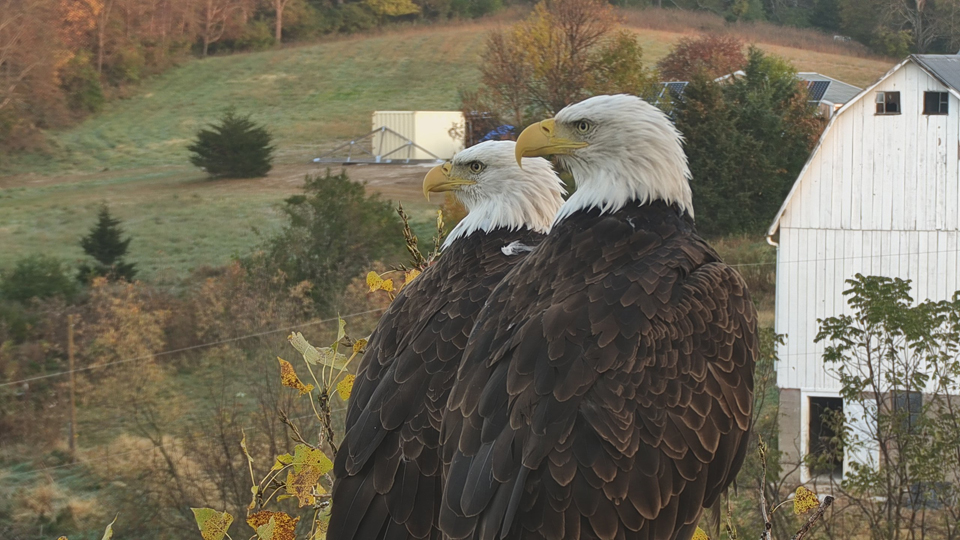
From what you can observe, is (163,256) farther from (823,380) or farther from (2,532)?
(823,380)

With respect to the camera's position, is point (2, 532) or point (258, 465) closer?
point (258, 465)

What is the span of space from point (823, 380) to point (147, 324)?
11.1 meters

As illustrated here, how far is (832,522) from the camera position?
30.5 ft

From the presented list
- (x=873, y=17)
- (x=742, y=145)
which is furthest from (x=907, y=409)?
(x=873, y=17)

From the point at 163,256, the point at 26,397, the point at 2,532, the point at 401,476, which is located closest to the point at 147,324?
the point at 26,397

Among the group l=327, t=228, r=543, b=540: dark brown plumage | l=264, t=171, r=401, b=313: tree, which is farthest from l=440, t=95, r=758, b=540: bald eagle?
l=264, t=171, r=401, b=313: tree

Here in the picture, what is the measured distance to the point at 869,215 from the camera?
14.6 m

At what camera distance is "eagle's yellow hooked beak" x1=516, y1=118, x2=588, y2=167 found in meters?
2.82

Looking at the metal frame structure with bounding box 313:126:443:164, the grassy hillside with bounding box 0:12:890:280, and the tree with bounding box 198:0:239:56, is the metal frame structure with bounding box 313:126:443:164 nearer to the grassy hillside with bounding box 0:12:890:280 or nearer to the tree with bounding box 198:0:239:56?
the grassy hillside with bounding box 0:12:890:280

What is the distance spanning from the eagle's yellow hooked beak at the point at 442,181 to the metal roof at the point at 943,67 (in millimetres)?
11681

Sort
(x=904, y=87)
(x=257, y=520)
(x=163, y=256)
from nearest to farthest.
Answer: (x=257, y=520), (x=904, y=87), (x=163, y=256)

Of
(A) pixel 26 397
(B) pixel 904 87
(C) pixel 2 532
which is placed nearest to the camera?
(C) pixel 2 532

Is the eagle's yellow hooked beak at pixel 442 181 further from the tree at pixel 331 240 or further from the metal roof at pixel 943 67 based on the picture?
the tree at pixel 331 240

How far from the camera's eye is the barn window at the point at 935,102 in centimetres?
1391
